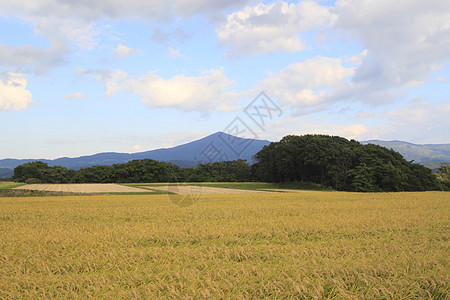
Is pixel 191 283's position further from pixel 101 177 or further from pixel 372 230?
pixel 101 177

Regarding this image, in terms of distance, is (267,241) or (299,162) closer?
(267,241)

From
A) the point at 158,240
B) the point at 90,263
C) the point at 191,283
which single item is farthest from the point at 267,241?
the point at 90,263

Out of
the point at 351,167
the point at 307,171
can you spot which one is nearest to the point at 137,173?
the point at 307,171

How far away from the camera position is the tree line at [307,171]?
50250 mm

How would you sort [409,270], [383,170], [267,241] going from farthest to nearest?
[383,170], [267,241], [409,270]

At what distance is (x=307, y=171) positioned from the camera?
5919 centimetres

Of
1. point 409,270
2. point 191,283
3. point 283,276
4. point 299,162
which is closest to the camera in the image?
point 191,283

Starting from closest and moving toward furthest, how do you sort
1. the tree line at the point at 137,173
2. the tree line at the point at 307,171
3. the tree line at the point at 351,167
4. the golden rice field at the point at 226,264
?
the golden rice field at the point at 226,264 → the tree line at the point at 351,167 → the tree line at the point at 307,171 → the tree line at the point at 137,173

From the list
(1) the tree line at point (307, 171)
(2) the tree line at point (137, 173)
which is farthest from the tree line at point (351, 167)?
(2) the tree line at point (137, 173)

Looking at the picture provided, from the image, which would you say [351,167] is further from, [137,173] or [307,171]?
[137,173]

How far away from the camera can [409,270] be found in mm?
5723

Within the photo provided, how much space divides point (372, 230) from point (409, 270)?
431 cm

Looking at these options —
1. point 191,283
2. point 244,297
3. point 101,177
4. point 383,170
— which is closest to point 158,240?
point 191,283

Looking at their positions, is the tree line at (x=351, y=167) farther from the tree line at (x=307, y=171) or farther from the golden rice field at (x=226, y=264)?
the golden rice field at (x=226, y=264)
